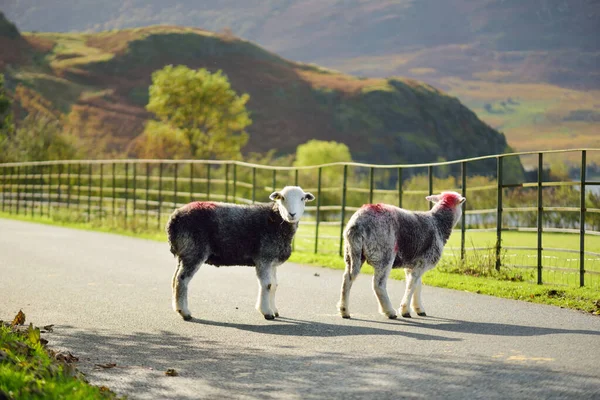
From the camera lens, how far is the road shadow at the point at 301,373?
6.87 m

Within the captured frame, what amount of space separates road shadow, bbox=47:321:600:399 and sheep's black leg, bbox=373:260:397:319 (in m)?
1.67

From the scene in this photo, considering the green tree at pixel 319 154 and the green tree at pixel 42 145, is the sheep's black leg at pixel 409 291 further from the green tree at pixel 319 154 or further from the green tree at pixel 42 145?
the green tree at pixel 319 154

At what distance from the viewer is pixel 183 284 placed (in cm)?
1062

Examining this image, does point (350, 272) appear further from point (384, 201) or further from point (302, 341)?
point (384, 201)

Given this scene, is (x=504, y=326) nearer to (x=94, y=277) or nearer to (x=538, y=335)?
(x=538, y=335)

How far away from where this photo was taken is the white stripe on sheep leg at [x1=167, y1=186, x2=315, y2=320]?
35.0 ft

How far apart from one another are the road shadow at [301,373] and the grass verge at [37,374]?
0.90 feet

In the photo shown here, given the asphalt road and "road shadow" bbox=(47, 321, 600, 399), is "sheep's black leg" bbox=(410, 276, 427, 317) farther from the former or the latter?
"road shadow" bbox=(47, 321, 600, 399)

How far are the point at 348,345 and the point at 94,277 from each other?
6.90 metres

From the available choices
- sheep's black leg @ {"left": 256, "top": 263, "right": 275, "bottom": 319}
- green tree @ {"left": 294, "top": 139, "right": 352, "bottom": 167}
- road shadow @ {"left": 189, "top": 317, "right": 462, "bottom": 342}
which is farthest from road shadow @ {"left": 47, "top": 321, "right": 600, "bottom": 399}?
green tree @ {"left": 294, "top": 139, "right": 352, "bottom": 167}

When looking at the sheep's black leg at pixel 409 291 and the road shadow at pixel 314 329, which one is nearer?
the road shadow at pixel 314 329

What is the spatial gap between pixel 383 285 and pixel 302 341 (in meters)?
1.76

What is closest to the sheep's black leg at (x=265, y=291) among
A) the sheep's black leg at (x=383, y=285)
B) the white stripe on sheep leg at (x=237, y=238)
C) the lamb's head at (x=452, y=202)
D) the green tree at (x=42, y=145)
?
the white stripe on sheep leg at (x=237, y=238)

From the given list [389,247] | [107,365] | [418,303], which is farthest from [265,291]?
[107,365]
